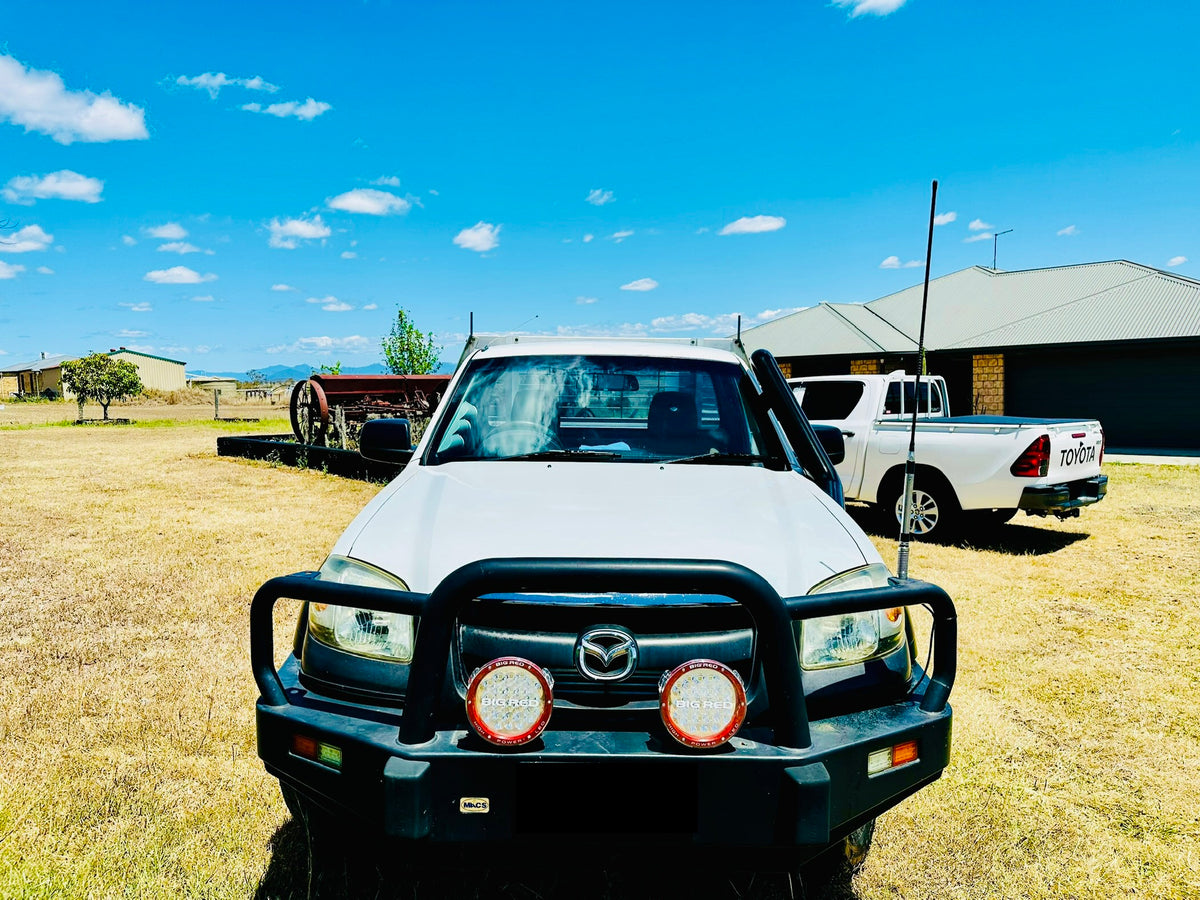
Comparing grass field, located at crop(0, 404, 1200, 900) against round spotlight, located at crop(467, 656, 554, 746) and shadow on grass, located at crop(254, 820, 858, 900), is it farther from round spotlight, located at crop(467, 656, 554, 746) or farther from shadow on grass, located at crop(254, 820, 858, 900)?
round spotlight, located at crop(467, 656, 554, 746)

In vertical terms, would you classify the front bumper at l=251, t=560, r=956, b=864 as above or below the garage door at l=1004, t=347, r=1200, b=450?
below

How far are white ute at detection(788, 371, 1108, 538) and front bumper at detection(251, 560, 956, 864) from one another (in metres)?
5.95

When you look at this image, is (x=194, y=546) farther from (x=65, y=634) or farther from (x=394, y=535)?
(x=394, y=535)

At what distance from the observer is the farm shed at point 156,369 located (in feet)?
276

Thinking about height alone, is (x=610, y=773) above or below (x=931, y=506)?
above

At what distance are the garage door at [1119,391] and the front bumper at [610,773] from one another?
66.3 ft

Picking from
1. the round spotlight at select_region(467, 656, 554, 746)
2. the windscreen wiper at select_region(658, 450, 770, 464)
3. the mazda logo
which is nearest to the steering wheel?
the windscreen wiper at select_region(658, 450, 770, 464)

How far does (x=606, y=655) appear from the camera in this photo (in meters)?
1.79

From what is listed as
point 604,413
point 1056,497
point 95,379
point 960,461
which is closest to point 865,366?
point 960,461

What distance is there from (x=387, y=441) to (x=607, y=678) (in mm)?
1885

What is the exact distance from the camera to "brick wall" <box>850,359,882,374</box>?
69.8 ft

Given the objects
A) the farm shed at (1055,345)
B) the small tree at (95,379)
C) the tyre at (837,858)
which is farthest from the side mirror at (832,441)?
the small tree at (95,379)

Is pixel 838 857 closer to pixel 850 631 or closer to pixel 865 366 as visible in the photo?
pixel 850 631

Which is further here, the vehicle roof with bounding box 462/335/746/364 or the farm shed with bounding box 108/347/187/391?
the farm shed with bounding box 108/347/187/391
